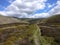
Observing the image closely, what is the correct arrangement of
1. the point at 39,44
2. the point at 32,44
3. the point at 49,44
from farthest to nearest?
the point at 49,44, the point at 39,44, the point at 32,44

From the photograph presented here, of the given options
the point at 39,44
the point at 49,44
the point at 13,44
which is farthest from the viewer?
the point at 49,44

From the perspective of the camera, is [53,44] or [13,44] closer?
[13,44]

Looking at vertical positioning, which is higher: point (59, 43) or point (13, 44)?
point (13, 44)

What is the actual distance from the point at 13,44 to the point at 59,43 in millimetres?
21671

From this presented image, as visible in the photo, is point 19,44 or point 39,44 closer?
point 19,44

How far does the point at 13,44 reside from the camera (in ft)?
115

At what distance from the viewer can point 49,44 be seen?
164ft

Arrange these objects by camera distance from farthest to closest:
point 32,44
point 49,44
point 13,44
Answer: point 49,44 → point 32,44 → point 13,44

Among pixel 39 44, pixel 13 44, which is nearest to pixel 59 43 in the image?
pixel 39 44

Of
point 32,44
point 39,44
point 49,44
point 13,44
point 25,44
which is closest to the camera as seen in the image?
point 13,44

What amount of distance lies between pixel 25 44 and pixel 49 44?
46.3 feet

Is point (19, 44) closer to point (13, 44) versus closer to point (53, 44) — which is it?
point (13, 44)

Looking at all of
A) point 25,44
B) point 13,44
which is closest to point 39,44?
point 25,44

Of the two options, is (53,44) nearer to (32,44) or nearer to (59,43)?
(59,43)
